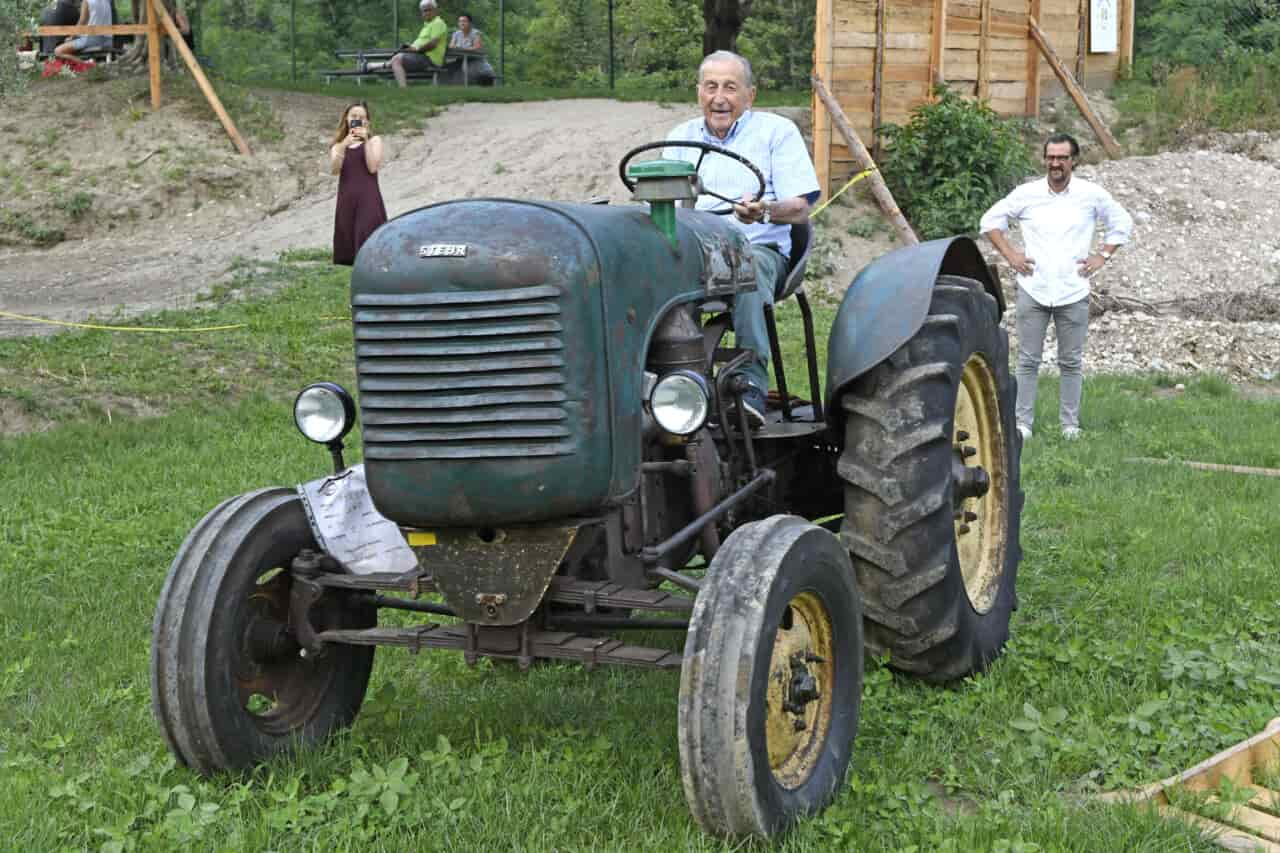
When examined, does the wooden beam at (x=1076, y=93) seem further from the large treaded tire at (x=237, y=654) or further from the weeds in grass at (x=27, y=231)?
the large treaded tire at (x=237, y=654)

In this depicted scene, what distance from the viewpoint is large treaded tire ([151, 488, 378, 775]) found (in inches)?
162

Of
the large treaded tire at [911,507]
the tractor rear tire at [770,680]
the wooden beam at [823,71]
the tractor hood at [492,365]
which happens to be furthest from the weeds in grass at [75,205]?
the tractor rear tire at [770,680]

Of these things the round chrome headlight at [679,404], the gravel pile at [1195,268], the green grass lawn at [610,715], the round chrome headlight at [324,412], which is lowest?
the gravel pile at [1195,268]

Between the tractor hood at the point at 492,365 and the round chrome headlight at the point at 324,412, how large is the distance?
1.40ft

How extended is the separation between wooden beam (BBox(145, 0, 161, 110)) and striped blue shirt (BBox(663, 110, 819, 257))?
15194 mm

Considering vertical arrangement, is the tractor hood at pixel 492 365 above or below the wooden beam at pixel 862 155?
above

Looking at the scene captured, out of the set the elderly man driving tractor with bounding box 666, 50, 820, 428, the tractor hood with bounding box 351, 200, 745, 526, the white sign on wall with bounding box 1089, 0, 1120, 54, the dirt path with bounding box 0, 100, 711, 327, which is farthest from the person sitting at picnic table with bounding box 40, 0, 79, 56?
the tractor hood with bounding box 351, 200, 745, 526

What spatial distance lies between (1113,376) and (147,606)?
837 centimetres

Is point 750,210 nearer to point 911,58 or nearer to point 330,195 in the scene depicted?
point 911,58

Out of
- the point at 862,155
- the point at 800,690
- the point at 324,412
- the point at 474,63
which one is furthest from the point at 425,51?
the point at 800,690

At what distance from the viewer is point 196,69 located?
19.4 meters

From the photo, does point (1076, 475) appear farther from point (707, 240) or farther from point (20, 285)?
point (20, 285)

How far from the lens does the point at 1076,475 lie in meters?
8.27

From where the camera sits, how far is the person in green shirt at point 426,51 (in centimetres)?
2620
